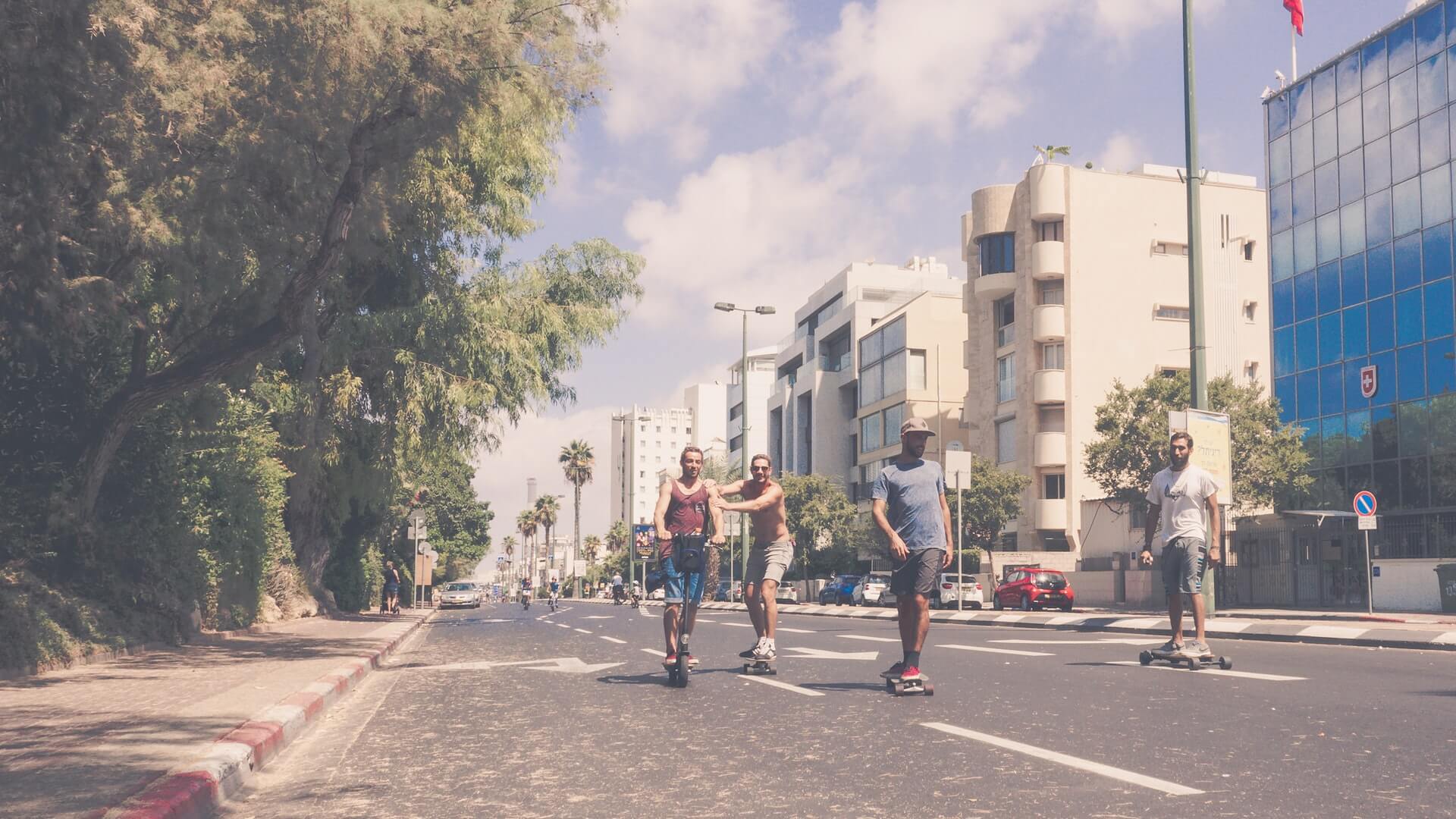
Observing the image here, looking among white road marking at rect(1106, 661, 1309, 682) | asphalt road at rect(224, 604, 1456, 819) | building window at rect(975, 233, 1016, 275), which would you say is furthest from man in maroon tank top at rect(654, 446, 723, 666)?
building window at rect(975, 233, 1016, 275)

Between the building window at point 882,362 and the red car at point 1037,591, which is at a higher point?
the building window at point 882,362

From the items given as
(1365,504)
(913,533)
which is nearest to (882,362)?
(1365,504)

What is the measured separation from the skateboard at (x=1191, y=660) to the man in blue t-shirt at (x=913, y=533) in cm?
304

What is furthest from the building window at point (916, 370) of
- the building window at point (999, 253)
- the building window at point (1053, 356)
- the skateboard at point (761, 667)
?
the skateboard at point (761, 667)

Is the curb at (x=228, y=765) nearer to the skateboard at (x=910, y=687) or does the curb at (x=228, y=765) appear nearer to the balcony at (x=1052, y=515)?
the skateboard at (x=910, y=687)

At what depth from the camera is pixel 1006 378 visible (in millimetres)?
64750

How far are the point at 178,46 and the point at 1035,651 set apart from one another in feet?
33.2

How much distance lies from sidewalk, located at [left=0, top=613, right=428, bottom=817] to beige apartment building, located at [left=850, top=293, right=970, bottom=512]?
6011cm

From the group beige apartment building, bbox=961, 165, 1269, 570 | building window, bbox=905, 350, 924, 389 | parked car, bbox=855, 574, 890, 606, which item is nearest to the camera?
parked car, bbox=855, 574, 890, 606

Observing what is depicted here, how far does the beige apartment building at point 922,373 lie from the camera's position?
72875mm

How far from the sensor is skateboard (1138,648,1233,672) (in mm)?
10734

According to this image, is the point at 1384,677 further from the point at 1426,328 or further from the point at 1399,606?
the point at 1426,328

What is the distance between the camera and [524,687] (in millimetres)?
10398

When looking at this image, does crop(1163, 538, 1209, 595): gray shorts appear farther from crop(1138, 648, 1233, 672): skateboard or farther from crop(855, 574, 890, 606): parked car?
crop(855, 574, 890, 606): parked car
